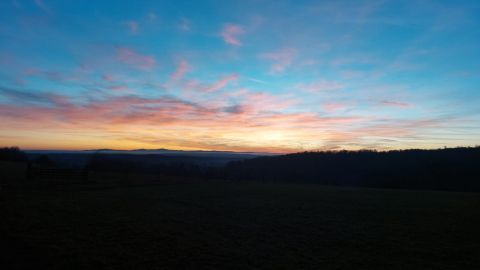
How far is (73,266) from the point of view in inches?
214

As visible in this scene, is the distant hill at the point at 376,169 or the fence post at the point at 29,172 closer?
the fence post at the point at 29,172

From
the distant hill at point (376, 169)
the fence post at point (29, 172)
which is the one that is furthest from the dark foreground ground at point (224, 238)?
the distant hill at point (376, 169)

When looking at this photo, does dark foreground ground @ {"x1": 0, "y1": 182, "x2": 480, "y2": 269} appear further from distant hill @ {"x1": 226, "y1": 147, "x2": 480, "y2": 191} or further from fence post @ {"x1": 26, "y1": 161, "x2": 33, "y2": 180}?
distant hill @ {"x1": 226, "y1": 147, "x2": 480, "y2": 191}

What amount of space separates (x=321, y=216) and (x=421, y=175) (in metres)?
46.0

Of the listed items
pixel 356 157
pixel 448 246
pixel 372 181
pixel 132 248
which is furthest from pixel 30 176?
pixel 356 157

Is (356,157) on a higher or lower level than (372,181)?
higher

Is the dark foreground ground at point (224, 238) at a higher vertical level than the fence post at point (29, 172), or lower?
lower

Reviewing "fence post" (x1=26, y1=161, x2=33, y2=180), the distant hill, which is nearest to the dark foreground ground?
"fence post" (x1=26, y1=161, x2=33, y2=180)

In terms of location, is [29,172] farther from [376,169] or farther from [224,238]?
[376,169]

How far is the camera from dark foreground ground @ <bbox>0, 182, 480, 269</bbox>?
605 cm

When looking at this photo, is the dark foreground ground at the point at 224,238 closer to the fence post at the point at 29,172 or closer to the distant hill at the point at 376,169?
the fence post at the point at 29,172

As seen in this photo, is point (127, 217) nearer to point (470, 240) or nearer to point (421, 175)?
point (470, 240)

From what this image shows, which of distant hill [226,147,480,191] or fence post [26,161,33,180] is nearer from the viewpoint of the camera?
fence post [26,161,33,180]

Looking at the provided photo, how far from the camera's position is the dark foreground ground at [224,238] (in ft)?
19.9
